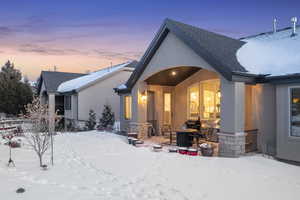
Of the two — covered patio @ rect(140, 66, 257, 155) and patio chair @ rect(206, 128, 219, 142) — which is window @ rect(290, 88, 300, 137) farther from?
patio chair @ rect(206, 128, 219, 142)

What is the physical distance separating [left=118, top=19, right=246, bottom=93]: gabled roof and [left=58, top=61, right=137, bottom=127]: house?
778 cm

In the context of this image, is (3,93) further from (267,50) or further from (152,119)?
(267,50)

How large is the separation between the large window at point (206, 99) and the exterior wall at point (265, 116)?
296 cm

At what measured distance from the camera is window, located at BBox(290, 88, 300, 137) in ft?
25.1

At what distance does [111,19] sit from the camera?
1714 cm

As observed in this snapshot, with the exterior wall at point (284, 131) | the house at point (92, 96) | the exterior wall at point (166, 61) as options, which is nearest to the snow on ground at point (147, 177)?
the exterior wall at point (284, 131)

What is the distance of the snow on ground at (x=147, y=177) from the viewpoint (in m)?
4.82

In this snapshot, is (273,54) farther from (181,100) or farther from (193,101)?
(181,100)

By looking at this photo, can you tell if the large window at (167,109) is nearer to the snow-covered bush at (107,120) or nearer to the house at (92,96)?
the snow-covered bush at (107,120)

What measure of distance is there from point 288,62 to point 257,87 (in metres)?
1.34

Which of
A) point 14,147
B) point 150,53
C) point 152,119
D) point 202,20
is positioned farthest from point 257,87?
point 202,20

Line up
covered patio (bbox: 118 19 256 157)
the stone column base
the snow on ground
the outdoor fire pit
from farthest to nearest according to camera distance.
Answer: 1. the outdoor fire pit
2. covered patio (bbox: 118 19 256 157)
3. the stone column base
4. the snow on ground

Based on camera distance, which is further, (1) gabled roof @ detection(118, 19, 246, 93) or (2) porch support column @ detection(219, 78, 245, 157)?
(1) gabled roof @ detection(118, 19, 246, 93)

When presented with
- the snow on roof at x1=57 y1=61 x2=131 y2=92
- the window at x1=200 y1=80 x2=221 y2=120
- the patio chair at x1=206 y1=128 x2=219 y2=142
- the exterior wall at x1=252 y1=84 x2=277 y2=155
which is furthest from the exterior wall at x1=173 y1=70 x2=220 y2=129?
the snow on roof at x1=57 y1=61 x2=131 y2=92
